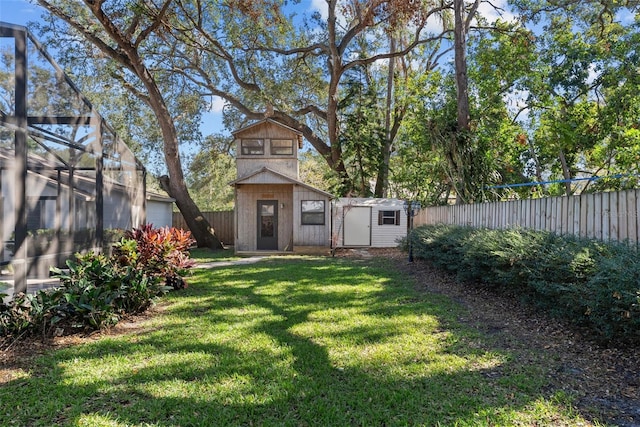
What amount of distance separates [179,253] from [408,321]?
442 cm

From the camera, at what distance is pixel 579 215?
5.31m

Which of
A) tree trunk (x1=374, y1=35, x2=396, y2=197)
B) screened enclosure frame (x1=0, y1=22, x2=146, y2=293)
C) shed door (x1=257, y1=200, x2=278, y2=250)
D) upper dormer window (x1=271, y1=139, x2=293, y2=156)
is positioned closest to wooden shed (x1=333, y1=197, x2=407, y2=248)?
shed door (x1=257, y1=200, x2=278, y2=250)

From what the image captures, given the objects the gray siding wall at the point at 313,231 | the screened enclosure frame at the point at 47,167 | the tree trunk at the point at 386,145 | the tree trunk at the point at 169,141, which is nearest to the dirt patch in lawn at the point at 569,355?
the screened enclosure frame at the point at 47,167

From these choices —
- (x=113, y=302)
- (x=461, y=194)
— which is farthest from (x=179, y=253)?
(x=461, y=194)

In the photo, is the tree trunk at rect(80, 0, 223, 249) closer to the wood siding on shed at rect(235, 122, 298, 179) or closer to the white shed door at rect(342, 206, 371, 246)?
the wood siding on shed at rect(235, 122, 298, 179)

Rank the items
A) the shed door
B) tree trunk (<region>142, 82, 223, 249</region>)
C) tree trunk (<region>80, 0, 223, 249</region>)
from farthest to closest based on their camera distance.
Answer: tree trunk (<region>142, 82, 223, 249</region>) → the shed door → tree trunk (<region>80, 0, 223, 249</region>)

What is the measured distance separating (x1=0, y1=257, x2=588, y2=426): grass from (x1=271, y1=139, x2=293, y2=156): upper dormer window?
10.6 metres

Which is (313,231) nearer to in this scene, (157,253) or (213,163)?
(157,253)

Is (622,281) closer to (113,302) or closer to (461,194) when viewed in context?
(113,302)

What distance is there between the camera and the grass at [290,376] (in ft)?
8.75

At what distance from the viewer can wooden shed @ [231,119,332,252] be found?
46.0 feet

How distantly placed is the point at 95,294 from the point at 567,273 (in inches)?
210

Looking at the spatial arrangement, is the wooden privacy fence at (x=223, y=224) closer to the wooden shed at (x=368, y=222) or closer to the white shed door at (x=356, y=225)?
the wooden shed at (x=368, y=222)

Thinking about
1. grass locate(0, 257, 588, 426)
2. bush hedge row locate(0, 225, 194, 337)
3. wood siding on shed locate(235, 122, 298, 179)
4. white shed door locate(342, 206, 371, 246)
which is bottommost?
grass locate(0, 257, 588, 426)
